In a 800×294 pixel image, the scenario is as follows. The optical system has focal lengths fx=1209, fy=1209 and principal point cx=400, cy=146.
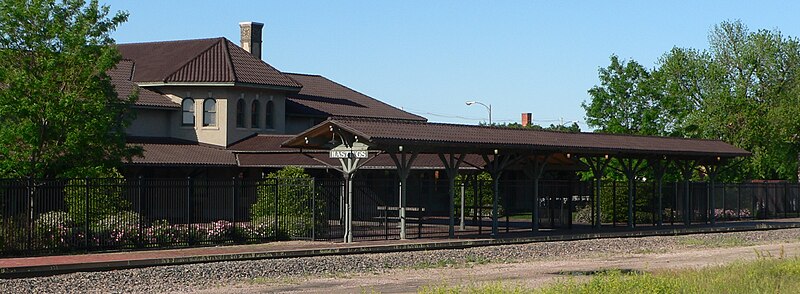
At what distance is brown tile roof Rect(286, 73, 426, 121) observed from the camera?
5679cm

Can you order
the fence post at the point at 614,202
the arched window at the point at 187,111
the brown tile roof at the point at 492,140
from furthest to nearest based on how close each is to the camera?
the arched window at the point at 187,111 → the fence post at the point at 614,202 → the brown tile roof at the point at 492,140

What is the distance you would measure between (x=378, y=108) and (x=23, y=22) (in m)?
28.3

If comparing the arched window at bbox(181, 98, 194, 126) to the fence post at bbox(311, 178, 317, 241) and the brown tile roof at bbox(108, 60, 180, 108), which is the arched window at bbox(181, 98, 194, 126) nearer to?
the brown tile roof at bbox(108, 60, 180, 108)

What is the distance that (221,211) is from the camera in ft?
113

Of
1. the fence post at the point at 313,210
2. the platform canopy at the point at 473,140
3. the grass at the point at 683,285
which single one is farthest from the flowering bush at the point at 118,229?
the grass at the point at 683,285

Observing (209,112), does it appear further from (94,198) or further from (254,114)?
(94,198)

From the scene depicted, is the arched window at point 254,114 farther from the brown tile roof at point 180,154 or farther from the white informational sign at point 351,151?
the white informational sign at point 351,151

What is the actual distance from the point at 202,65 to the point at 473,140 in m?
19.6

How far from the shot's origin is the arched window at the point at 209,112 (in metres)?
50.8

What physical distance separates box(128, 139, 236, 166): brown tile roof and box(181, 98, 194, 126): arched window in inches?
44.4

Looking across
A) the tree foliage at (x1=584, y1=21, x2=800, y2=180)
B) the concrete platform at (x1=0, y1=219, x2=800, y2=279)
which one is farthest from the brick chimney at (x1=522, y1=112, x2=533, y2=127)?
the concrete platform at (x1=0, y1=219, x2=800, y2=279)

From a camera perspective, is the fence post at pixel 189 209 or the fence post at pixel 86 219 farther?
the fence post at pixel 189 209

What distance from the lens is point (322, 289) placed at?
21484 millimetres

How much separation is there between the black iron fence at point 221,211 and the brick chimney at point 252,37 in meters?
16.9
